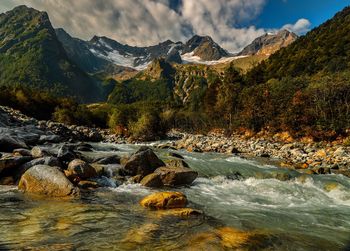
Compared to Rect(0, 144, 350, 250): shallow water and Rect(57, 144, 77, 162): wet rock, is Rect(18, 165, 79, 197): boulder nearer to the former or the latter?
Rect(0, 144, 350, 250): shallow water

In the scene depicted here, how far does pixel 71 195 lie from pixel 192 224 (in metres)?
5.32

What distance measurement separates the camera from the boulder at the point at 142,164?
17828 mm

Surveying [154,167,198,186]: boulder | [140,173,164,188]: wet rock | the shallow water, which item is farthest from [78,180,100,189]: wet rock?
[154,167,198,186]: boulder

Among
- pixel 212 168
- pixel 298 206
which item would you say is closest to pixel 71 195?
pixel 298 206

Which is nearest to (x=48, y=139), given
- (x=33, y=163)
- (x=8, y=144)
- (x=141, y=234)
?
(x=8, y=144)

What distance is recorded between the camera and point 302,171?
Answer: 24.5m

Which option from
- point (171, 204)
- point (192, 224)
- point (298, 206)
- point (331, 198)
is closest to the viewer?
point (192, 224)

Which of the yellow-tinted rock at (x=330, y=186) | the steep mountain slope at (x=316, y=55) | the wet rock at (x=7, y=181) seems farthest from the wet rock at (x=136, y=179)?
the steep mountain slope at (x=316, y=55)

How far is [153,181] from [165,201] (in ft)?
14.6

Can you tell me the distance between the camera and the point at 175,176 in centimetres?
1678

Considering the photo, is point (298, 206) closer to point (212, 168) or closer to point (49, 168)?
point (212, 168)

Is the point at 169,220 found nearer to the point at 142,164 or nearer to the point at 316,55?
the point at 142,164

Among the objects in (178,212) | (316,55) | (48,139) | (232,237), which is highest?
(316,55)

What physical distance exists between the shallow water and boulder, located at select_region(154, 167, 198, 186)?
2.09 feet
